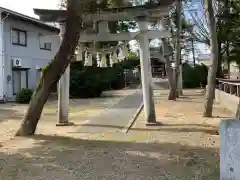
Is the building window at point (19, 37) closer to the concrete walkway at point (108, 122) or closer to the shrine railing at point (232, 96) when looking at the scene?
the concrete walkway at point (108, 122)

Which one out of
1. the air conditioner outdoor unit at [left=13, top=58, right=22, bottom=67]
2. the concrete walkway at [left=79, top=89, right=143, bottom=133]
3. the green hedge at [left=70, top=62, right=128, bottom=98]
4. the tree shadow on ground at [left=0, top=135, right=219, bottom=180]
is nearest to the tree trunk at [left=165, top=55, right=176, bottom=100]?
the green hedge at [left=70, top=62, right=128, bottom=98]

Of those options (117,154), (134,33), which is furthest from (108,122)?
(117,154)

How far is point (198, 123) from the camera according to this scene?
12.7m

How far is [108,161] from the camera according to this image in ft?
24.8

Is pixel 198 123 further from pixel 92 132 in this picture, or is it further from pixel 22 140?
pixel 22 140

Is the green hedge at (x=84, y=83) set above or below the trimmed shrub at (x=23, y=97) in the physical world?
above

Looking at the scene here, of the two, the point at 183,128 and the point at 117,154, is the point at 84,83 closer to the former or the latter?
the point at 183,128

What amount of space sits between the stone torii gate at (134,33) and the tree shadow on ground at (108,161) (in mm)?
3534

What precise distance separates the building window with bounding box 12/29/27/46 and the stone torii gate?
44.9 feet

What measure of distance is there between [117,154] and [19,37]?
65.7 ft

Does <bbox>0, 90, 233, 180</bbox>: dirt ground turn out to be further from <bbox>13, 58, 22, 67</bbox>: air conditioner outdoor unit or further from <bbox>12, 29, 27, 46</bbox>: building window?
<bbox>12, 29, 27, 46</bbox>: building window

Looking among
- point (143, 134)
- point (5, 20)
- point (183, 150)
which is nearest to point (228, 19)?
point (5, 20)

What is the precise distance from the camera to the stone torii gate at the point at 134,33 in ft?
40.7

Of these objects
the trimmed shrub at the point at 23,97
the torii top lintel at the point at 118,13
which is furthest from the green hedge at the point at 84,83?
the torii top lintel at the point at 118,13
